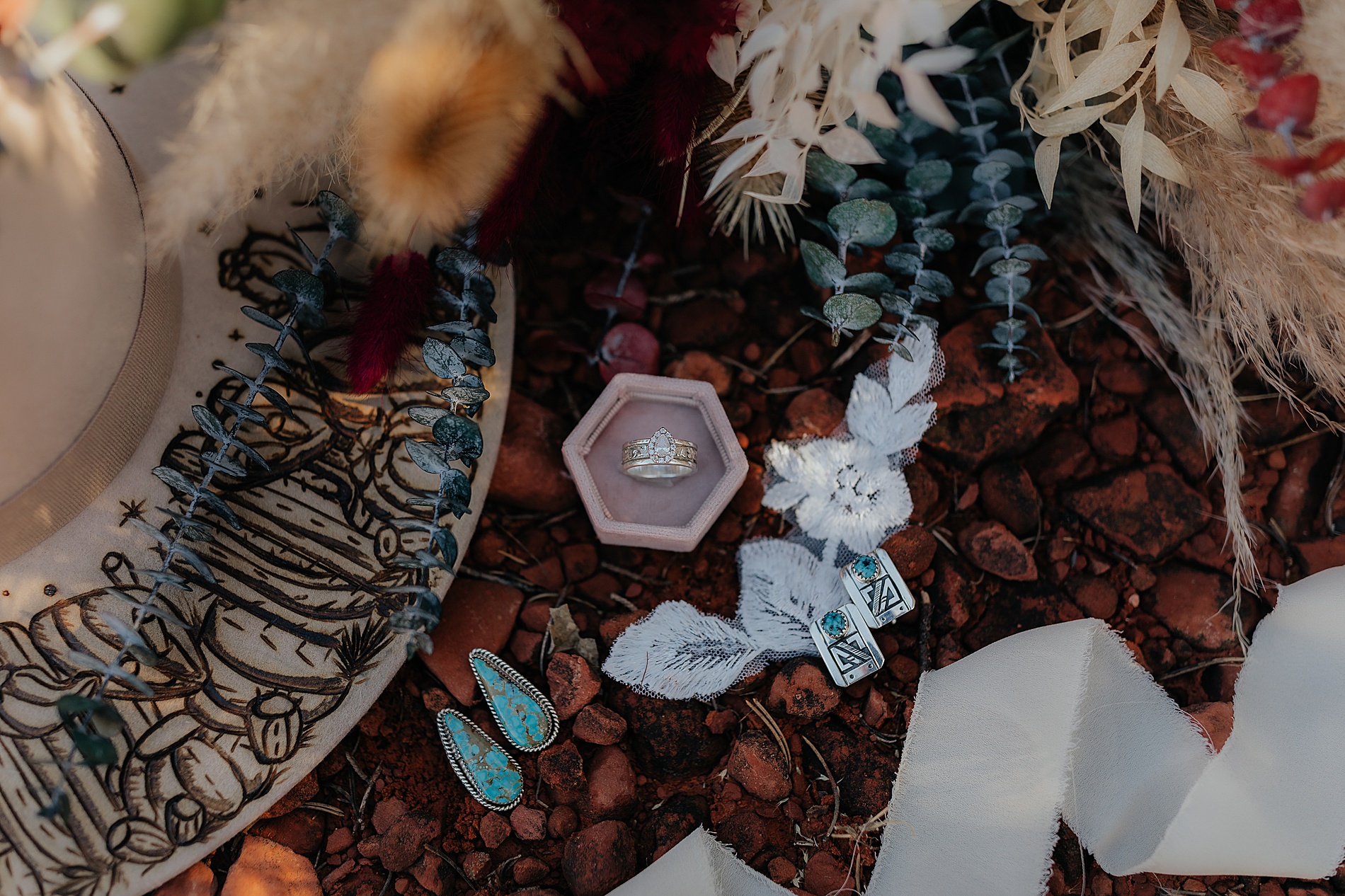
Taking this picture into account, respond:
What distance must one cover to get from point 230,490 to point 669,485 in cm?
48

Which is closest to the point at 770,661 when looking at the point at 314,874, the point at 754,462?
the point at 754,462

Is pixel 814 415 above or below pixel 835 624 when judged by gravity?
above

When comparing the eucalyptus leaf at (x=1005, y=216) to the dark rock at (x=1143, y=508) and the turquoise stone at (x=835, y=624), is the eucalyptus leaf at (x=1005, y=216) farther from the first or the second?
the turquoise stone at (x=835, y=624)

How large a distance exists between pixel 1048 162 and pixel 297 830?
107 cm

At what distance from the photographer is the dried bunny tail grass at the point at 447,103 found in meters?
0.74

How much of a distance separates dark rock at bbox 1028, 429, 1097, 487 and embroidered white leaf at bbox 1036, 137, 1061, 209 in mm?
312

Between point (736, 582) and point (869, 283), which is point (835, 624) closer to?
point (736, 582)

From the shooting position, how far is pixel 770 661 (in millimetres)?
1035

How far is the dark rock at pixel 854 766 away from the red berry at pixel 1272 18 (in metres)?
0.78

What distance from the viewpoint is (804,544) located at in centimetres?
109

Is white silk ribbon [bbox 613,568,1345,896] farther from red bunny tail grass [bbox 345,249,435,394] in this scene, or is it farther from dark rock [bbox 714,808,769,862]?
red bunny tail grass [bbox 345,249,435,394]

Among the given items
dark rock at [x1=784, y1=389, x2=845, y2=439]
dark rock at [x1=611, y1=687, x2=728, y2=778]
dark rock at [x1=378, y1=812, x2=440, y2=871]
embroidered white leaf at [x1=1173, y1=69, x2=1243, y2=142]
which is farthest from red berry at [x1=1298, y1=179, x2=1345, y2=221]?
dark rock at [x1=378, y1=812, x2=440, y2=871]

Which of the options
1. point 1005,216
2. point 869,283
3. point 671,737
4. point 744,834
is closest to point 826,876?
point 744,834

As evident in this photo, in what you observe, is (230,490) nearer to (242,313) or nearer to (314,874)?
(242,313)
